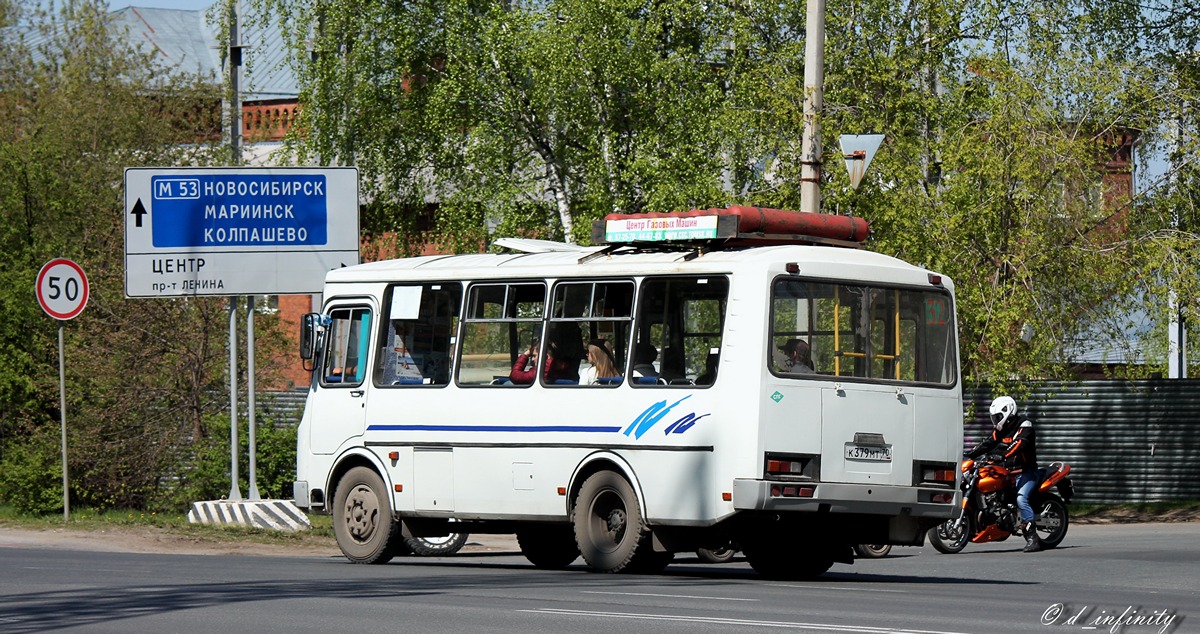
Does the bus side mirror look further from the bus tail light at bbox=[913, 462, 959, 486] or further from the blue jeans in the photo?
the blue jeans

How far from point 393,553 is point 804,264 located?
207 inches

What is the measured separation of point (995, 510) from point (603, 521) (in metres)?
7.68

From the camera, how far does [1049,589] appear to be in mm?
14852

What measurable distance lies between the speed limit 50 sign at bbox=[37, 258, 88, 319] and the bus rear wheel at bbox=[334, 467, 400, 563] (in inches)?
336

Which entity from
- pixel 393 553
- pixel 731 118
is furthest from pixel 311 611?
pixel 731 118

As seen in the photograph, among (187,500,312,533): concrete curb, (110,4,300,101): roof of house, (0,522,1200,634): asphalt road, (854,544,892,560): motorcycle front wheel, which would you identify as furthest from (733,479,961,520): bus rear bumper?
(110,4,300,101): roof of house

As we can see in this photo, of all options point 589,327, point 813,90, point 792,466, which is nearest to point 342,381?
point 589,327

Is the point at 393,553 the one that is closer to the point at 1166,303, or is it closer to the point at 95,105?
the point at 1166,303

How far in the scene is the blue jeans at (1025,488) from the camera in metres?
21.9

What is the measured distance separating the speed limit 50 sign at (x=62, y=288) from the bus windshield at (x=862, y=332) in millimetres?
13148

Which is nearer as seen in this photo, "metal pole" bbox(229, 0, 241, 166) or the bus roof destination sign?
the bus roof destination sign

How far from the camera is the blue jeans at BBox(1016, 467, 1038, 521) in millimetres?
21938

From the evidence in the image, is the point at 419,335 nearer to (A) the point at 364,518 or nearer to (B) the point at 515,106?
(A) the point at 364,518

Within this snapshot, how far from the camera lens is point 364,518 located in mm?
17766
